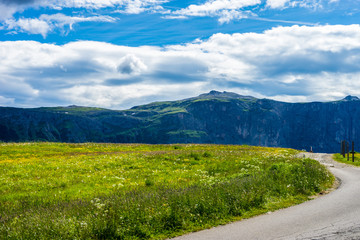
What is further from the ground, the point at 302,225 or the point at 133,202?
the point at 133,202

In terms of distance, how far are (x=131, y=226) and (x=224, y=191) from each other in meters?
5.12

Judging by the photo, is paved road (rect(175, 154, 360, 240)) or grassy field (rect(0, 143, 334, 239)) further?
grassy field (rect(0, 143, 334, 239))

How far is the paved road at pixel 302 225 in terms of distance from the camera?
9031 mm

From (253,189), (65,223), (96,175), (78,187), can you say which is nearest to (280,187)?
(253,189)

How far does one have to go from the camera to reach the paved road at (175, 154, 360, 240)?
903cm

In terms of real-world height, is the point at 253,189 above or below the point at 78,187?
above

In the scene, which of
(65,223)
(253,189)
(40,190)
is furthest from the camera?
(40,190)

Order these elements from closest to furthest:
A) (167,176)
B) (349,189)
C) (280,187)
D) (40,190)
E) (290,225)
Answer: (290,225)
(280,187)
(349,189)
(40,190)
(167,176)

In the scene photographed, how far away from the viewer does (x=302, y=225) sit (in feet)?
33.1

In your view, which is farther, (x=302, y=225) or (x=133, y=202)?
(x=133, y=202)

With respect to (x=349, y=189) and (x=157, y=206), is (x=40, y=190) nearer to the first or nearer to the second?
(x=157, y=206)

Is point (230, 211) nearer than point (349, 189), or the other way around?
point (230, 211)

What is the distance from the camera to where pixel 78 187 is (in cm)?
1873

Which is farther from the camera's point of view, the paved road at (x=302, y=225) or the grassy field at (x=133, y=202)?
the grassy field at (x=133, y=202)
